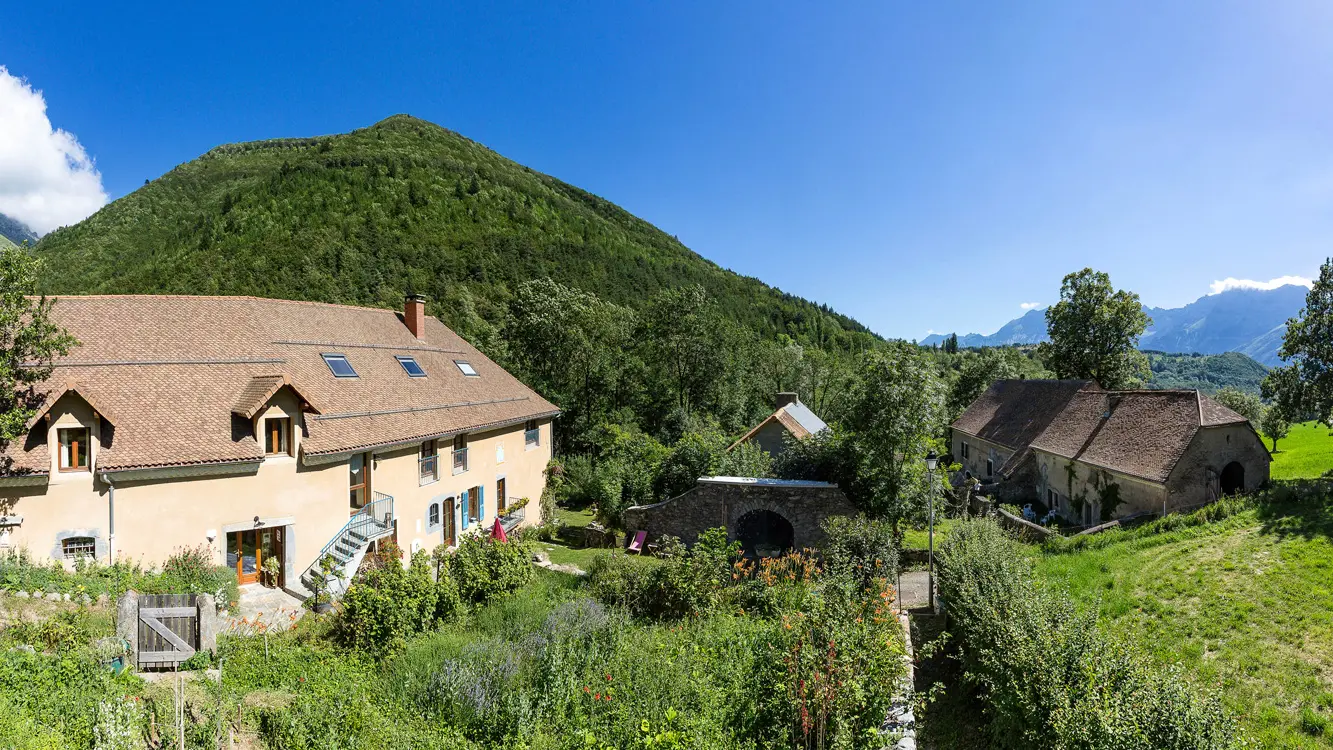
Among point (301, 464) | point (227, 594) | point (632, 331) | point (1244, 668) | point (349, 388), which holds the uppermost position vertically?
point (632, 331)

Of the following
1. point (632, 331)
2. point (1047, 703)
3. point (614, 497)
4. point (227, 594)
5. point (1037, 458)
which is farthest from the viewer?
point (632, 331)

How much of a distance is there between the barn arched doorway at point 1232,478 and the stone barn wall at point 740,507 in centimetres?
1559

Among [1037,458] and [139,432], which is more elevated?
[139,432]

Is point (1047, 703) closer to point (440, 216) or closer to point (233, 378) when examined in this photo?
point (233, 378)

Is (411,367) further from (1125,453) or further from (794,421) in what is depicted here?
(1125,453)

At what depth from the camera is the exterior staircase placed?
48.2 ft

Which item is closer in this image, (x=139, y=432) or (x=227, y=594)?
(x=227, y=594)

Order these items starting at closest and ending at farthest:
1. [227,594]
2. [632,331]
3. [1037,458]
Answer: [227,594] → [1037,458] → [632,331]

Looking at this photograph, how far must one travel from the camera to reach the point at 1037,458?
97.0 ft

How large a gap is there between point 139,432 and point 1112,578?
2582cm

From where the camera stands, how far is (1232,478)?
21562 millimetres

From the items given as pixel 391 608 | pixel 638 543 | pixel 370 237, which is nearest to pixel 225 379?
pixel 391 608

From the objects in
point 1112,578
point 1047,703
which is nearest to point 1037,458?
point 1112,578

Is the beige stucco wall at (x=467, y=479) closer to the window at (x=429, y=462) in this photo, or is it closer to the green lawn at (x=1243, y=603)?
the window at (x=429, y=462)
